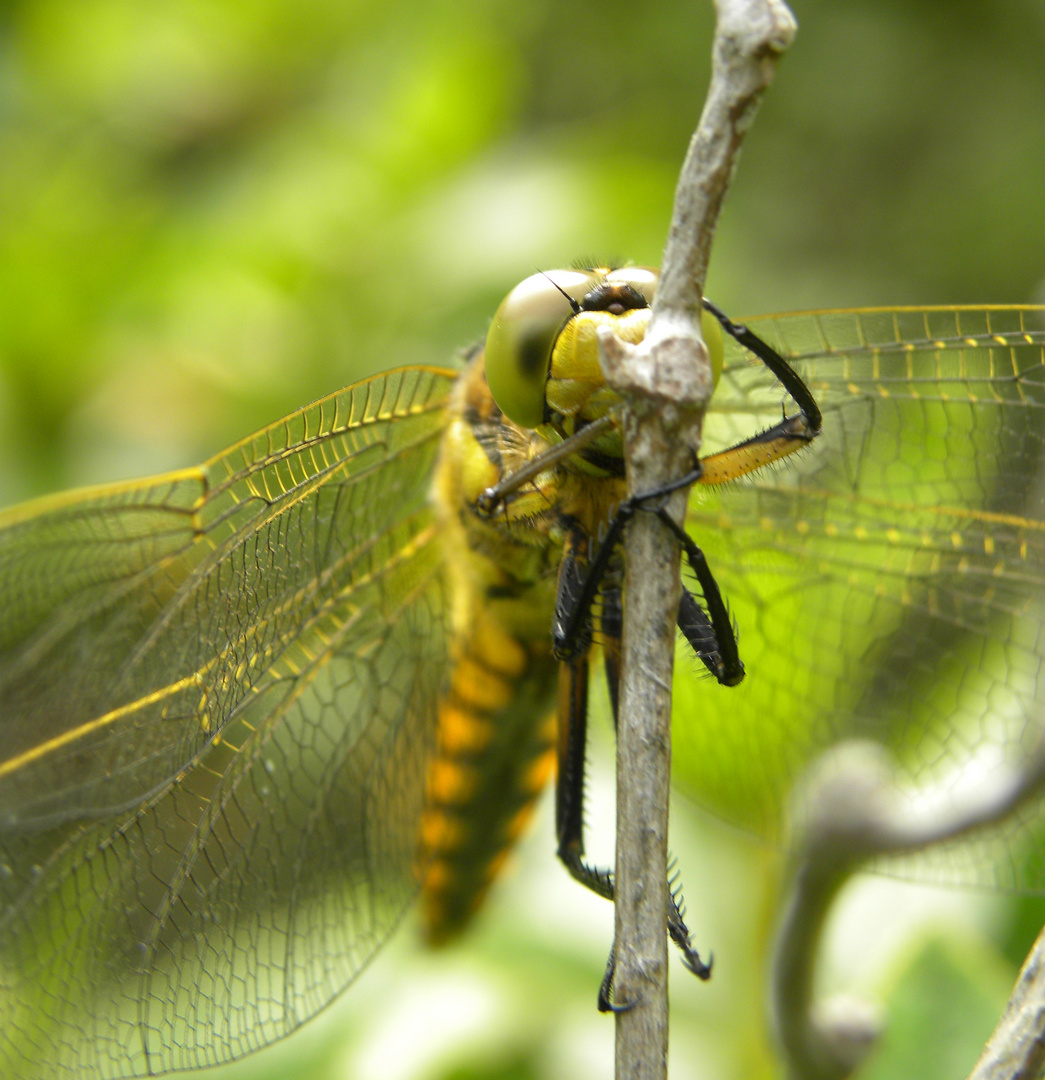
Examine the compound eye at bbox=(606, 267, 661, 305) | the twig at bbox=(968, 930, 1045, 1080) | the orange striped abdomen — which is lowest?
the twig at bbox=(968, 930, 1045, 1080)

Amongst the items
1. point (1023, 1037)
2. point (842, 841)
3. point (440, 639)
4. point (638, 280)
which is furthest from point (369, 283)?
point (1023, 1037)

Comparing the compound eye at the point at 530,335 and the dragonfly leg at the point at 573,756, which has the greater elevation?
the compound eye at the point at 530,335

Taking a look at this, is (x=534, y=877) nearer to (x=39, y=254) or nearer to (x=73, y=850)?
(x=73, y=850)

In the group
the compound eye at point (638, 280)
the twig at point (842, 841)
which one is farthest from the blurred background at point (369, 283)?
the compound eye at point (638, 280)

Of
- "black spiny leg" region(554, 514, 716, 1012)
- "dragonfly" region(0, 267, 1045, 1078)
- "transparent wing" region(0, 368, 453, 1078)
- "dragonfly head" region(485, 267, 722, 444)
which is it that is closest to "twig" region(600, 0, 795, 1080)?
"black spiny leg" region(554, 514, 716, 1012)

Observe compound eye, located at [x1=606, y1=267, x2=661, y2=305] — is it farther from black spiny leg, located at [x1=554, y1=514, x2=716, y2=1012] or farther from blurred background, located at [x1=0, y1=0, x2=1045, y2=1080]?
blurred background, located at [x1=0, y1=0, x2=1045, y2=1080]

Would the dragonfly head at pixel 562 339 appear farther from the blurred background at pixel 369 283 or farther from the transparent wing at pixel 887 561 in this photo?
the blurred background at pixel 369 283

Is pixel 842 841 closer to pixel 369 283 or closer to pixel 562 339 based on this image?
pixel 562 339

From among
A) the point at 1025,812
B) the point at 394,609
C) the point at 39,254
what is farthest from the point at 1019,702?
the point at 39,254
